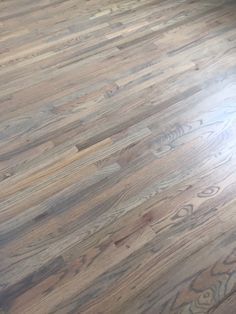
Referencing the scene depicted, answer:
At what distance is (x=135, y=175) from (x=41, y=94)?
29.3 inches

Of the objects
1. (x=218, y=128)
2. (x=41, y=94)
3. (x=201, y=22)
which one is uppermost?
(x=201, y=22)

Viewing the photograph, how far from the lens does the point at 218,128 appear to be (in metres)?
1.52

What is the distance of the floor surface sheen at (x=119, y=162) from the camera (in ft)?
3.48

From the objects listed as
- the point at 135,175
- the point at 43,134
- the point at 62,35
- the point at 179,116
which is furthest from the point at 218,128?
the point at 62,35

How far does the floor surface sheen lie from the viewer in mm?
1062

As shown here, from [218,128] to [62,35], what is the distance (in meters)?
1.22

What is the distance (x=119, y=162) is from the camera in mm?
1396

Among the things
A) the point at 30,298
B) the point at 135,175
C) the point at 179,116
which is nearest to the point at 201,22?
the point at 179,116

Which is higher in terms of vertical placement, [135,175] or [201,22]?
[201,22]

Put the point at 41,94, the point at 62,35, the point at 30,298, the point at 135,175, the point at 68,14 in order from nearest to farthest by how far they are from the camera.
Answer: the point at 30,298
the point at 135,175
the point at 41,94
the point at 62,35
the point at 68,14

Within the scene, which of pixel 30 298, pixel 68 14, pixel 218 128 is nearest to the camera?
pixel 30 298

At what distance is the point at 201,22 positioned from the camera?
6.95ft

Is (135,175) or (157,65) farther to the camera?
(157,65)

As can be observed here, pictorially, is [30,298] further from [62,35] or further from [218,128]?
[62,35]
